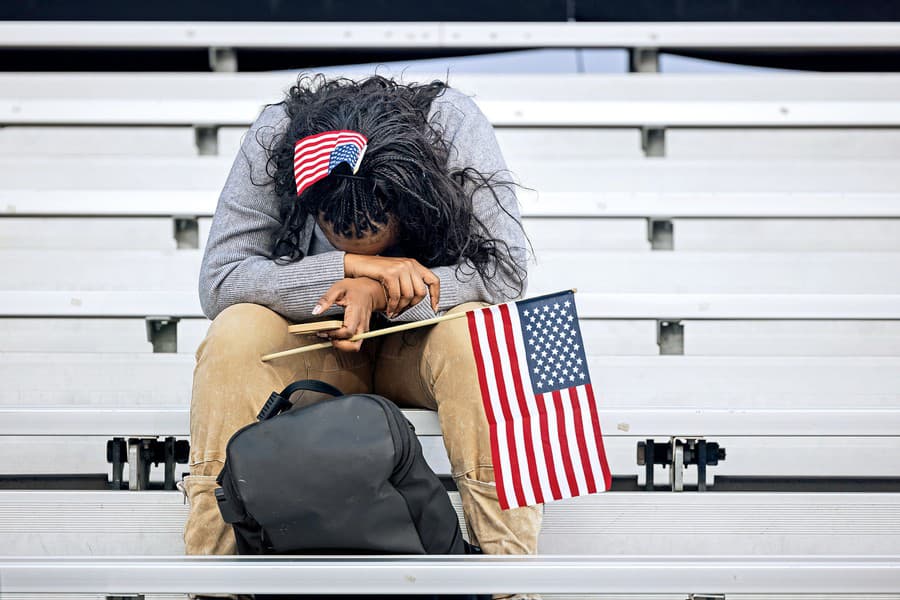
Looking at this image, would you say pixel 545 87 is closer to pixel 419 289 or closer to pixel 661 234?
pixel 661 234

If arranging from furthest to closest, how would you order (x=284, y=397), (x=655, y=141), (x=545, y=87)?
(x=545, y=87) < (x=655, y=141) < (x=284, y=397)

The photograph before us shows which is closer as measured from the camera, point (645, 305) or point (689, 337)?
point (645, 305)

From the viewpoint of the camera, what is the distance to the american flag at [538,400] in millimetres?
856

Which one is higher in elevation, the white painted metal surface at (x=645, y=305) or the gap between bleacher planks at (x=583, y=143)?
the gap between bleacher planks at (x=583, y=143)

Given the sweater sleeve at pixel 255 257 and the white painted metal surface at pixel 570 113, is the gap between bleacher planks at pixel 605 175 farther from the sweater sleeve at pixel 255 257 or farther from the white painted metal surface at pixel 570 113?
the sweater sleeve at pixel 255 257

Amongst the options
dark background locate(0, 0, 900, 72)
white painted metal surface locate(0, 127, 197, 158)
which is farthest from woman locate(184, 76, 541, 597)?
dark background locate(0, 0, 900, 72)

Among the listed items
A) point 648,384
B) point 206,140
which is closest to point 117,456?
point 648,384

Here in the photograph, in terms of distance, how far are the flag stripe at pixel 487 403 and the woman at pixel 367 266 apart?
0.02 m

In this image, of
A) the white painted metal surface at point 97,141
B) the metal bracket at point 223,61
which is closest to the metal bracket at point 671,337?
the white painted metal surface at point 97,141

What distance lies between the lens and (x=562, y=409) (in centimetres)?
90

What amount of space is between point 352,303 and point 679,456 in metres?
0.46

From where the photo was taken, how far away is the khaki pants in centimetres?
87

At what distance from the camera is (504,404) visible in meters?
0.87

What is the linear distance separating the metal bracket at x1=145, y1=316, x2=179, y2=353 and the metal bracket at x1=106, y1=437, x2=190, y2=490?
0.96 feet
